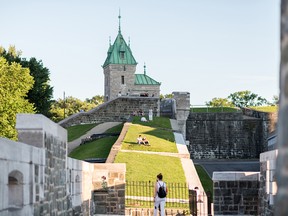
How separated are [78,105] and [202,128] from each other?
54.1 metres

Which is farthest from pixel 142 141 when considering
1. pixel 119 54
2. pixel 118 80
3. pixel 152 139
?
pixel 119 54

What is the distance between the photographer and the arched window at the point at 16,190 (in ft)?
31.5

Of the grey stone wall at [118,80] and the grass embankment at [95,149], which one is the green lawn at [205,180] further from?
the grey stone wall at [118,80]

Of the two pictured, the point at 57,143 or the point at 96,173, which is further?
the point at 96,173

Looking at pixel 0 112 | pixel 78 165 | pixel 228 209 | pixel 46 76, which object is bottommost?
pixel 228 209

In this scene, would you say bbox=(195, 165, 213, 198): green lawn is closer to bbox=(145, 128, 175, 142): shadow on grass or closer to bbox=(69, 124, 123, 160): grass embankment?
bbox=(145, 128, 175, 142): shadow on grass

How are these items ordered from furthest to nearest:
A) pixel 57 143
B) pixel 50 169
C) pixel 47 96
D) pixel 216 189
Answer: pixel 47 96 < pixel 216 189 < pixel 57 143 < pixel 50 169

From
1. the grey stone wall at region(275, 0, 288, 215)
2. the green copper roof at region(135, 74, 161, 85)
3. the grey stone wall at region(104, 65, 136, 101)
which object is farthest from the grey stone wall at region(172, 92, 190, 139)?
the grey stone wall at region(275, 0, 288, 215)

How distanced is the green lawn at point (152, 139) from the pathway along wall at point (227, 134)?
41.6 ft

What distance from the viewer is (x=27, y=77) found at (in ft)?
171

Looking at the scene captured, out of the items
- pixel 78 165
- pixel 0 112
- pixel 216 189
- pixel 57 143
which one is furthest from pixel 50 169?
pixel 0 112

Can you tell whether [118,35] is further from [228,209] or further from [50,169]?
[50,169]

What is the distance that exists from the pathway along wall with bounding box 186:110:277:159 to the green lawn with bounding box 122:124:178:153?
12667 millimetres

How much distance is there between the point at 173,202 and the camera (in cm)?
2548
